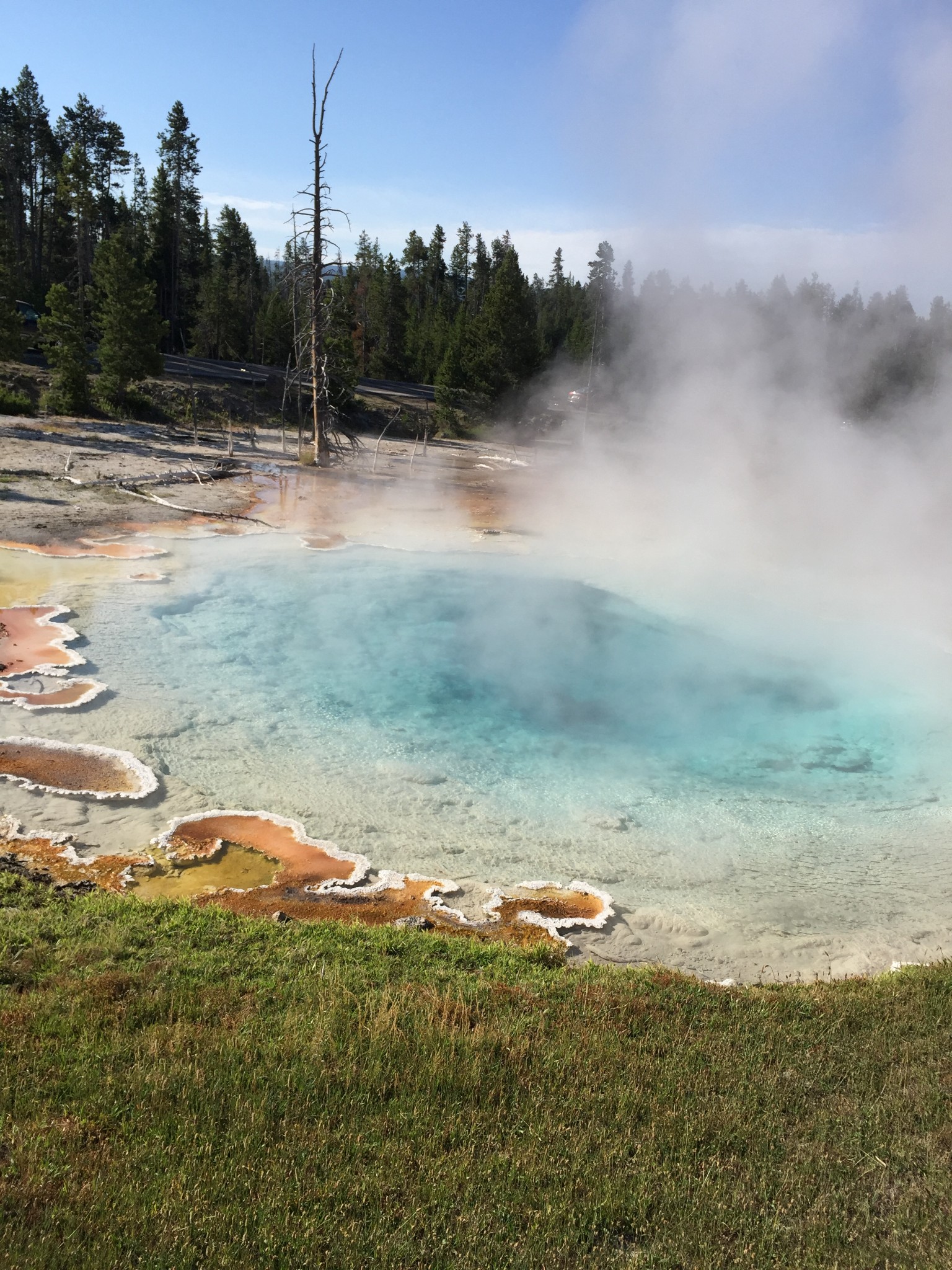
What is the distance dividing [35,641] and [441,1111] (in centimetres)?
738

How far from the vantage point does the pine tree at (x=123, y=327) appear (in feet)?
71.5

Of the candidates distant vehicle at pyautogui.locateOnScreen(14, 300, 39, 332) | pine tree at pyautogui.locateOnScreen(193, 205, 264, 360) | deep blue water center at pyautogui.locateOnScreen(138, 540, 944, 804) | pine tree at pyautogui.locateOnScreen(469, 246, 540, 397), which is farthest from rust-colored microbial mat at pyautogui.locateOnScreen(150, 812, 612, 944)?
pine tree at pyautogui.locateOnScreen(193, 205, 264, 360)

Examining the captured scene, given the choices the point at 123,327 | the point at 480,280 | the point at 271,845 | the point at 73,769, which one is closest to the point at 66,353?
the point at 123,327

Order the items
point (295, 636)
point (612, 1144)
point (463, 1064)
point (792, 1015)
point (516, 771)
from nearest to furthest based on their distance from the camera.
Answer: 1. point (612, 1144)
2. point (463, 1064)
3. point (792, 1015)
4. point (516, 771)
5. point (295, 636)

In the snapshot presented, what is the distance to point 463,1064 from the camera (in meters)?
3.68

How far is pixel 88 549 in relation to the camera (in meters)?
12.2

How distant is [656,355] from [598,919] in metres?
16.0

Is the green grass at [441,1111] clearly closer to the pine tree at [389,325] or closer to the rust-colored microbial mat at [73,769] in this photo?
the rust-colored microbial mat at [73,769]

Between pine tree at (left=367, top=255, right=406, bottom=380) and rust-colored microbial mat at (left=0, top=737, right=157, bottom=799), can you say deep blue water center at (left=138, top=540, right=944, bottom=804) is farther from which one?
pine tree at (left=367, top=255, right=406, bottom=380)

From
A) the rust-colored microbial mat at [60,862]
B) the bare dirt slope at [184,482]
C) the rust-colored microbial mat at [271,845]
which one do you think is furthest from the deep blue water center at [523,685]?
the bare dirt slope at [184,482]

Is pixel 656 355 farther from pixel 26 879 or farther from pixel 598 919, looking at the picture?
pixel 26 879

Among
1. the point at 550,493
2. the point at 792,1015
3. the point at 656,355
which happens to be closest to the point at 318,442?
the point at 550,493

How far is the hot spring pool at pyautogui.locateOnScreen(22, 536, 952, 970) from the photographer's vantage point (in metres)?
6.22

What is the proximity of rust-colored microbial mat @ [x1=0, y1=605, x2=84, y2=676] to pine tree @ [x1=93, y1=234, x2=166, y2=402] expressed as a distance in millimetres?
14372
